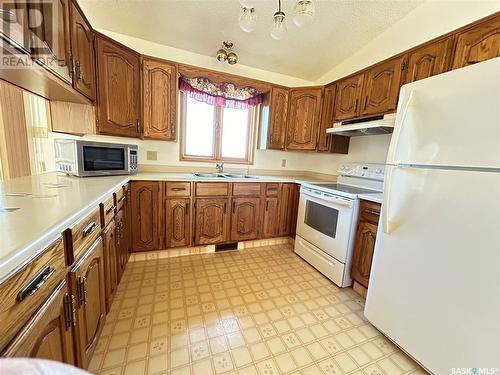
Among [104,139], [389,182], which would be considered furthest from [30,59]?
[389,182]

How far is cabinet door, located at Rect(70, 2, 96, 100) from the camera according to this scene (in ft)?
4.74

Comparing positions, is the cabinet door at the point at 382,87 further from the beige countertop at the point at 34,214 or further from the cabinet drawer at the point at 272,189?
the beige countertop at the point at 34,214

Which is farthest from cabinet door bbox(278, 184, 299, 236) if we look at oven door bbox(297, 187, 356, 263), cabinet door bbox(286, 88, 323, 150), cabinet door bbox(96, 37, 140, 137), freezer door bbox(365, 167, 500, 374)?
cabinet door bbox(96, 37, 140, 137)

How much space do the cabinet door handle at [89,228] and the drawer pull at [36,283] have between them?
289 millimetres

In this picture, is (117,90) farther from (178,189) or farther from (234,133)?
(234,133)

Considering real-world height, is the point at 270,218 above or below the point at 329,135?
below

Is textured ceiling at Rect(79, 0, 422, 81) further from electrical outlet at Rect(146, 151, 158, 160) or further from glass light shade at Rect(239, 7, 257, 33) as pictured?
electrical outlet at Rect(146, 151, 158, 160)

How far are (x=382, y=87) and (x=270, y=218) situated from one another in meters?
1.85

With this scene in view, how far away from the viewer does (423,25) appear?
1942 millimetres

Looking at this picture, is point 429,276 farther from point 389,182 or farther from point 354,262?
point 354,262

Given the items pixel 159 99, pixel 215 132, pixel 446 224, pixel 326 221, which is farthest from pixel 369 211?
pixel 159 99

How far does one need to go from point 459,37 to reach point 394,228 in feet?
4.78

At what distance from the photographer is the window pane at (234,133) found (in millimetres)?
2916

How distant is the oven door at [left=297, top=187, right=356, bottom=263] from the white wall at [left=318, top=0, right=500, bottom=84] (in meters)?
1.65
